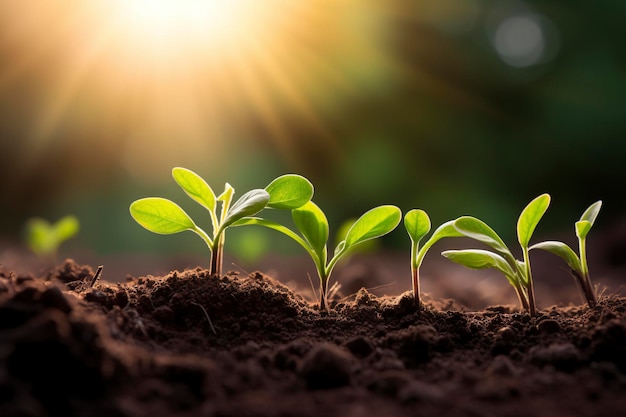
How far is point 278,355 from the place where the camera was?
920mm

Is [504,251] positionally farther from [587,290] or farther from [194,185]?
[194,185]

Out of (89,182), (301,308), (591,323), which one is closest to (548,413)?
(591,323)

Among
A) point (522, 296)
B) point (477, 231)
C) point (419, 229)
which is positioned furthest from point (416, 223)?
Result: point (522, 296)

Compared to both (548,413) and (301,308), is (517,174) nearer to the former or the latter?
(301,308)

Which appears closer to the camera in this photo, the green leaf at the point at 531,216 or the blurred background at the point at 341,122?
the green leaf at the point at 531,216

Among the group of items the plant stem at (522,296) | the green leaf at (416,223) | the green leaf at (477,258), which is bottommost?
the plant stem at (522,296)

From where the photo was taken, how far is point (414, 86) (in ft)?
15.9

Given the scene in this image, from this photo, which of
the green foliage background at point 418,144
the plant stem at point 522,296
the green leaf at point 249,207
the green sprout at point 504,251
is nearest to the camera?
the green leaf at point 249,207

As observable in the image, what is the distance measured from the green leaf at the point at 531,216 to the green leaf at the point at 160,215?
3.00ft

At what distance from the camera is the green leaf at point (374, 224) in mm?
1285

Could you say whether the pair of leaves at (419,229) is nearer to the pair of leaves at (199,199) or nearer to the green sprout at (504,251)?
the green sprout at (504,251)

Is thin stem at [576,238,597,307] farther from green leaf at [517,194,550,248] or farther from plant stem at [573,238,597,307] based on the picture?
green leaf at [517,194,550,248]

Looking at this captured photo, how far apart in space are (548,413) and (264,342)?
57cm

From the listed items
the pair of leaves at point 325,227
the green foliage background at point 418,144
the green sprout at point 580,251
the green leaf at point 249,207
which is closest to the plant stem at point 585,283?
the green sprout at point 580,251
